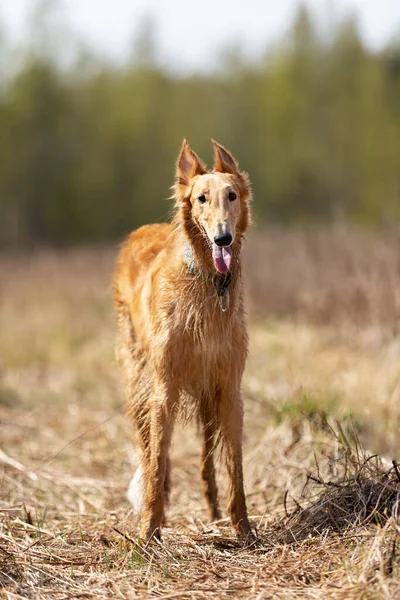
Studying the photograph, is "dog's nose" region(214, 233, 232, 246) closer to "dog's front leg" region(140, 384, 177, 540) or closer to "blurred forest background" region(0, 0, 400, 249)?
"dog's front leg" region(140, 384, 177, 540)

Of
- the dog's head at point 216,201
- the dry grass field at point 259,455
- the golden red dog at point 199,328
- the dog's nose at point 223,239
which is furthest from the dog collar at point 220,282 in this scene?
the dry grass field at point 259,455

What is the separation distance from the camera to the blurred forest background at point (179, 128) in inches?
1371

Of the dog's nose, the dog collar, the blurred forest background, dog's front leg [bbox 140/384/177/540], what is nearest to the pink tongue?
the dog's nose

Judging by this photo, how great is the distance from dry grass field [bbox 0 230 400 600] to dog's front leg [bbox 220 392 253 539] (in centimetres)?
20

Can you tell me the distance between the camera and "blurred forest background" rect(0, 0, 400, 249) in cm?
3481

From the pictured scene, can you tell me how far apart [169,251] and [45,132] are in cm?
3227

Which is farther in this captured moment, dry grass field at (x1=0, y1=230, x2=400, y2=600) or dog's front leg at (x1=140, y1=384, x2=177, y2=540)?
dog's front leg at (x1=140, y1=384, x2=177, y2=540)

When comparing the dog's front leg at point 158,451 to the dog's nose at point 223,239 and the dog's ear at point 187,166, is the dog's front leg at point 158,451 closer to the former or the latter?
the dog's nose at point 223,239

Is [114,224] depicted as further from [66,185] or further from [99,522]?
[99,522]

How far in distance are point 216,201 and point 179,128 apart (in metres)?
36.8

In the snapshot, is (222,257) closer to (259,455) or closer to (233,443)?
(233,443)

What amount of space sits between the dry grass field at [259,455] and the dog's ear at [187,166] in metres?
1.85

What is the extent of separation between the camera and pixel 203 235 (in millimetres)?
4289

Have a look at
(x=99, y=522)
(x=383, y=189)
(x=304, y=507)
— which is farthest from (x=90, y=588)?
(x=383, y=189)
